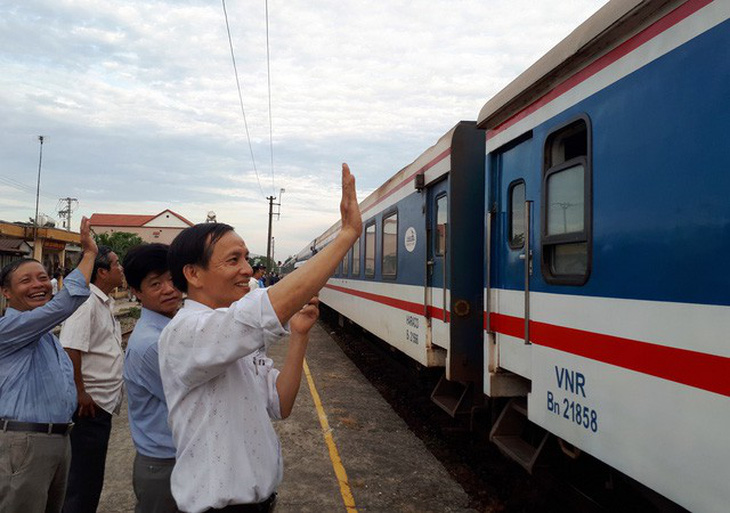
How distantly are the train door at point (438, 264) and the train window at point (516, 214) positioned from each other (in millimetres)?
1296

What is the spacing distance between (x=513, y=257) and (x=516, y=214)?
37 centimetres

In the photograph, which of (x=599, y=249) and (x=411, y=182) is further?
(x=411, y=182)

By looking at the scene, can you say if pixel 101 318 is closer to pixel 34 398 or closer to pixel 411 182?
pixel 34 398

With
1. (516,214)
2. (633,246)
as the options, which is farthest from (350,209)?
(516,214)

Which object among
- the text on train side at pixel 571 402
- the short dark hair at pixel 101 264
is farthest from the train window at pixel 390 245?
the short dark hair at pixel 101 264

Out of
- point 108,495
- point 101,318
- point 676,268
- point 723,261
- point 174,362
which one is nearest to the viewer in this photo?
point 174,362

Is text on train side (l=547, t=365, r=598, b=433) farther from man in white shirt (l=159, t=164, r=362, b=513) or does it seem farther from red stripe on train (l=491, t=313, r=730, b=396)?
man in white shirt (l=159, t=164, r=362, b=513)

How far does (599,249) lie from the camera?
3238 millimetres

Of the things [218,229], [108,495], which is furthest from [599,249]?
[108,495]

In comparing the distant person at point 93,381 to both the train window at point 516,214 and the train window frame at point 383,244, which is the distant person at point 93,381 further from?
the train window frame at point 383,244

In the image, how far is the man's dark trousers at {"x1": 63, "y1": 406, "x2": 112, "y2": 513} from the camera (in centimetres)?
357

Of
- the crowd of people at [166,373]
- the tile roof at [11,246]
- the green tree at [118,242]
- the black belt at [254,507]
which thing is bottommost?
the black belt at [254,507]

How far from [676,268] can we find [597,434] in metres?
1.04

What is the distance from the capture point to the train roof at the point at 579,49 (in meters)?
2.92
